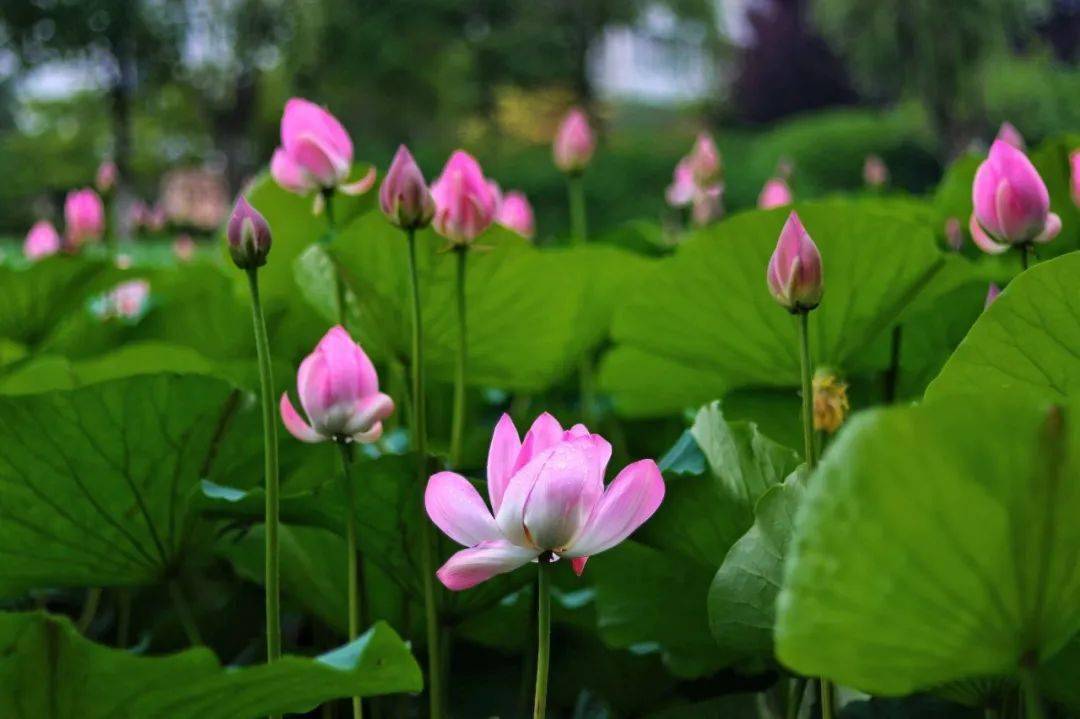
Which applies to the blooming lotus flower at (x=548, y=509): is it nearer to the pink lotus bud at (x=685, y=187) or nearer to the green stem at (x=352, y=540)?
the green stem at (x=352, y=540)

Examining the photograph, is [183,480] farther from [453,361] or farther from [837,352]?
[837,352]

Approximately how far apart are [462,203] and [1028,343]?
1.12 feet

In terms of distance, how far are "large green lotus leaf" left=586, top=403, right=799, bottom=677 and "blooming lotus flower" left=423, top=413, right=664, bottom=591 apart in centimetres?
13

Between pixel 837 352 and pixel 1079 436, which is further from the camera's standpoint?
pixel 837 352

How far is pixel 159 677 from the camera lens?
16.0 inches

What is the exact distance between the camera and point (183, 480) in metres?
0.64

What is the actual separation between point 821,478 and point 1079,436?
0.27 ft

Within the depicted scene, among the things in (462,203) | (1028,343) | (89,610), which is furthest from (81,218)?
(1028,343)

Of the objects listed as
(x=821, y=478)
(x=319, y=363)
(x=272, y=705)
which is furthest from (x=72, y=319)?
(x=821, y=478)

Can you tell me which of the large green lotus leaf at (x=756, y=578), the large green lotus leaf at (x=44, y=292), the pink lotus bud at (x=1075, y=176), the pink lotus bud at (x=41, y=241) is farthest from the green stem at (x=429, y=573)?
the pink lotus bud at (x=41, y=241)

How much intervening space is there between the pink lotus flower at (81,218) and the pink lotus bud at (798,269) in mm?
1144

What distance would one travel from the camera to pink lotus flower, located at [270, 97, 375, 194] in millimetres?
779

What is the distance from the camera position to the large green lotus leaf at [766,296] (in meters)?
0.71

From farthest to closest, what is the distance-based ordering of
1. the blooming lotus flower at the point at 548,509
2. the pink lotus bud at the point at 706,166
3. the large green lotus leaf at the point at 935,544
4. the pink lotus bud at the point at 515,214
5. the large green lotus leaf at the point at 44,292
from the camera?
the pink lotus bud at the point at 706,166
the pink lotus bud at the point at 515,214
the large green lotus leaf at the point at 44,292
the blooming lotus flower at the point at 548,509
the large green lotus leaf at the point at 935,544
